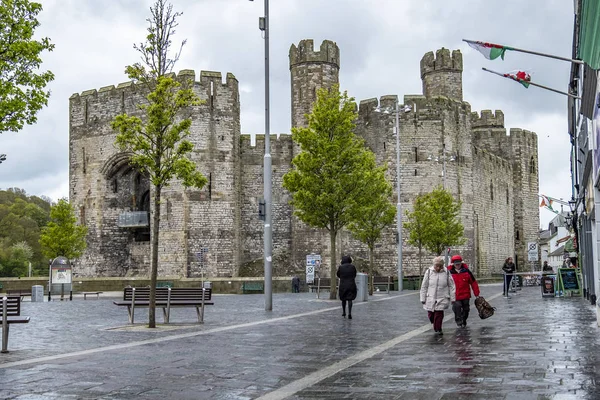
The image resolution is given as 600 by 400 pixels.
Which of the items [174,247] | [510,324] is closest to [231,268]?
[174,247]

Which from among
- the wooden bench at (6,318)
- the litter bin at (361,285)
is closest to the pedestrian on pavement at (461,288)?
the wooden bench at (6,318)

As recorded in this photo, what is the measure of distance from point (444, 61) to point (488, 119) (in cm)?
1090

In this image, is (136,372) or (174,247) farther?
(174,247)

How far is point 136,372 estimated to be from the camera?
8023 millimetres

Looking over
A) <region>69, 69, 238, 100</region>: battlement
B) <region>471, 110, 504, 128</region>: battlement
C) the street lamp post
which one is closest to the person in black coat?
the street lamp post

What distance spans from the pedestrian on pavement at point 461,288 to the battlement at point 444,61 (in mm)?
36825

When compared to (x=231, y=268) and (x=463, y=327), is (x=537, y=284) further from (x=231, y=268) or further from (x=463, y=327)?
(x=463, y=327)

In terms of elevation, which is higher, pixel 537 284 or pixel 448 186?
pixel 448 186

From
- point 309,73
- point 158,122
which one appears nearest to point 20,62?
point 158,122

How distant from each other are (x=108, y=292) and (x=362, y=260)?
563 inches

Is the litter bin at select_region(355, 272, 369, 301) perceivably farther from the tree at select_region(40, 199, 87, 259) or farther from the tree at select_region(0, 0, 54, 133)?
the tree at select_region(40, 199, 87, 259)

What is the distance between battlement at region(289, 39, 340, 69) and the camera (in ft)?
147

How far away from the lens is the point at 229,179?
40.3 metres

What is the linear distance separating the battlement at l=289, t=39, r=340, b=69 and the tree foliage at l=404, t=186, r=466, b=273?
10426 mm
